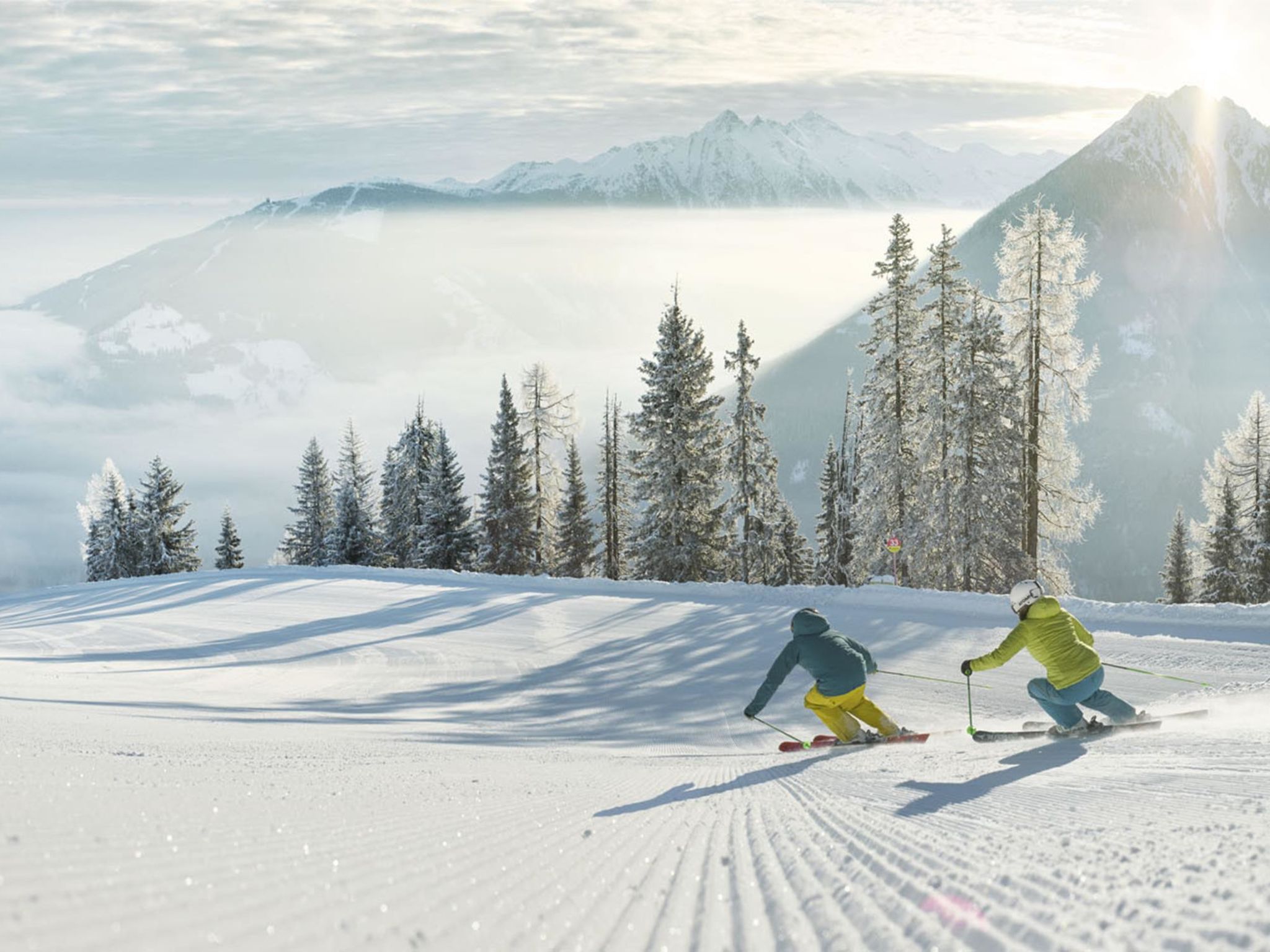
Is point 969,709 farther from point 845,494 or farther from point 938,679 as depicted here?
point 845,494

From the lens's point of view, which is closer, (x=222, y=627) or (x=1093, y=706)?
(x=1093, y=706)

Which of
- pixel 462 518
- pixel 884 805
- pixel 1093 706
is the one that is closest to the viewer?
pixel 884 805

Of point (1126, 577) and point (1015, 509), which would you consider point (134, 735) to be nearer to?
point (1015, 509)

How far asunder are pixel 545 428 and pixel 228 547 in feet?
81.9

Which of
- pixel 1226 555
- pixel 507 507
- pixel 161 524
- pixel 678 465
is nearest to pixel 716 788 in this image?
pixel 678 465

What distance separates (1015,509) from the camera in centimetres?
3002

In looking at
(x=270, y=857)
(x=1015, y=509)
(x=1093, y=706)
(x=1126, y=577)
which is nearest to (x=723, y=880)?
(x=270, y=857)

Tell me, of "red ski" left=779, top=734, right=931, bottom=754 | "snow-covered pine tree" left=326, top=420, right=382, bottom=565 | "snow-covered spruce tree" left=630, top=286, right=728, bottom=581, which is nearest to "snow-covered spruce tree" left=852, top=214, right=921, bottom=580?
"snow-covered spruce tree" left=630, top=286, right=728, bottom=581

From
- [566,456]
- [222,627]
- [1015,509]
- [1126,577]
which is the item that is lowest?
[1126,577]

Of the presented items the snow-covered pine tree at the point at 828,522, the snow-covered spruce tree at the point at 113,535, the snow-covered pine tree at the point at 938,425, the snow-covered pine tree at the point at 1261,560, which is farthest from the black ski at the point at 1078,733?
the snow-covered spruce tree at the point at 113,535

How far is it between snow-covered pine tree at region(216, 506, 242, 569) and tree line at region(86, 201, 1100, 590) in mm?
10959

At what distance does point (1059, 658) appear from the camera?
7.82 m

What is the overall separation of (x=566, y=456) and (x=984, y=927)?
4935cm

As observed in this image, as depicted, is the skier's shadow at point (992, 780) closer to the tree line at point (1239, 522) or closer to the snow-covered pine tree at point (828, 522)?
the tree line at point (1239, 522)
